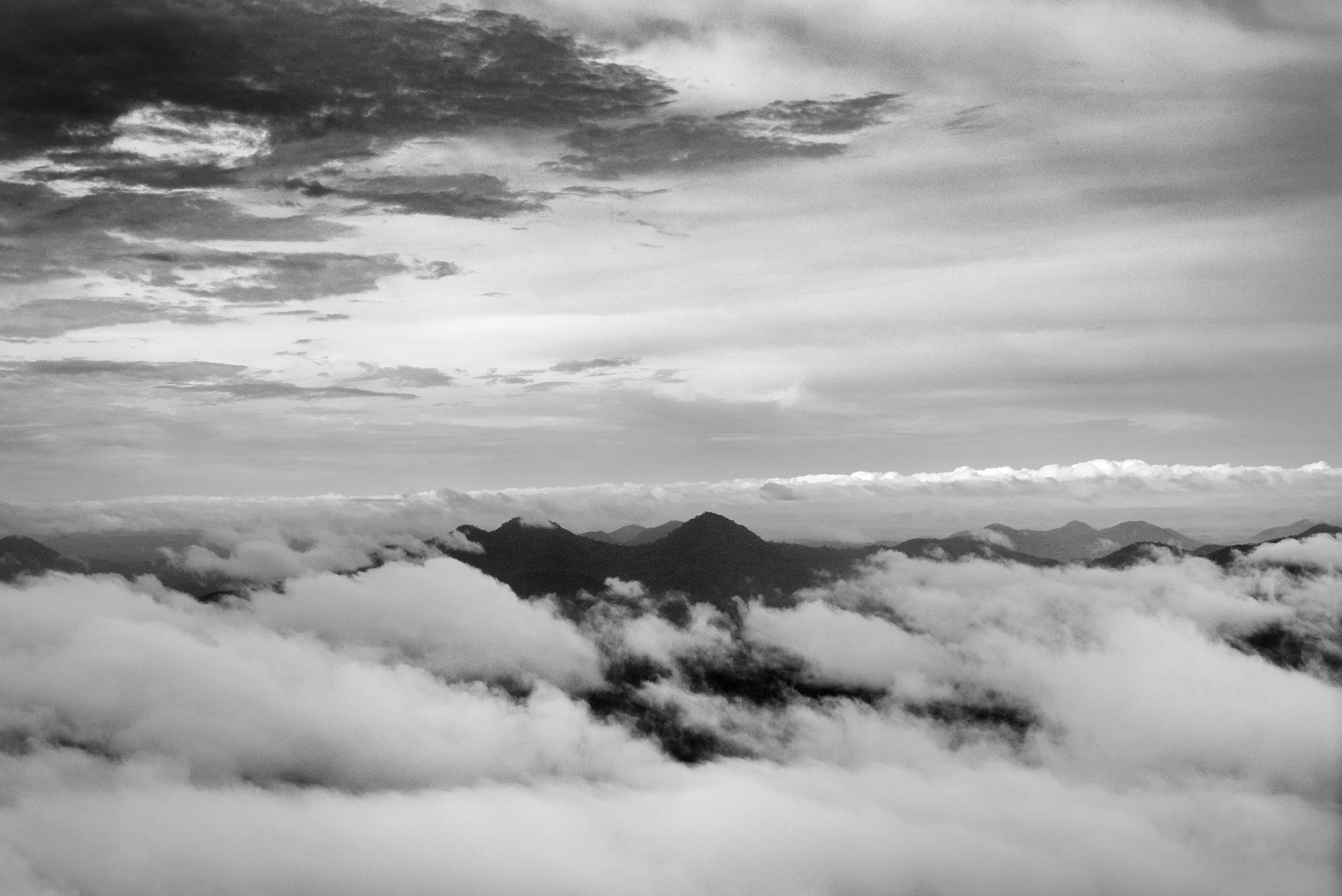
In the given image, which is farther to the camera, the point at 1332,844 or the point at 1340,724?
the point at 1340,724
